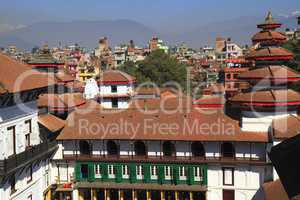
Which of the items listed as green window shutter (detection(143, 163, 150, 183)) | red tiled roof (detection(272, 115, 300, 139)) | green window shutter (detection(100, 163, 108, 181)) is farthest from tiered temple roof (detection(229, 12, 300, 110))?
green window shutter (detection(100, 163, 108, 181))

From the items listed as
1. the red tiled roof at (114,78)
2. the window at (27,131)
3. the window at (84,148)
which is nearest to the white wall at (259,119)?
the window at (84,148)

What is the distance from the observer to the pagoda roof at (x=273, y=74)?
28156 millimetres

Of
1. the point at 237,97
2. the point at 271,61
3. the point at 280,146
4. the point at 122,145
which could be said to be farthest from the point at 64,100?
the point at 280,146

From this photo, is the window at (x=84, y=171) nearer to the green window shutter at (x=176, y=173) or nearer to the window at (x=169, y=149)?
the window at (x=169, y=149)

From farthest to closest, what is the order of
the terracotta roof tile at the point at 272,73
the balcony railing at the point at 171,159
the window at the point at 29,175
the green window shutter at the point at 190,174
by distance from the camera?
the green window shutter at the point at 190,174, the terracotta roof tile at the point at 272,73, the balcony railing at the point at 171,159, the window at the point at 29,175

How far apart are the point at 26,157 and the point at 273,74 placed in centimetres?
1636

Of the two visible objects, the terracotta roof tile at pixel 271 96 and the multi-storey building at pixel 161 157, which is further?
the multi-storey building at pixel 161 157

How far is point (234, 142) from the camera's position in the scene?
2834 cm

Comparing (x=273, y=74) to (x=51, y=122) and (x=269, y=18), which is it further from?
(x=51, y=122)

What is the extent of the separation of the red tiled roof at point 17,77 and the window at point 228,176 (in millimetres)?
12825

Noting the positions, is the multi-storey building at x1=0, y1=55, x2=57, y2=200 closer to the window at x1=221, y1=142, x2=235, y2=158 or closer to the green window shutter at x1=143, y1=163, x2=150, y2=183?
the green window shutter at x1=143, y1=163, x2=150, y2=183

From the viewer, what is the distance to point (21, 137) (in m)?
25.8

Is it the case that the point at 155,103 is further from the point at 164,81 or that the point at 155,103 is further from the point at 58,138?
the point at 164,81

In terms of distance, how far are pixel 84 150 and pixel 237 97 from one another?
36.7 feet
